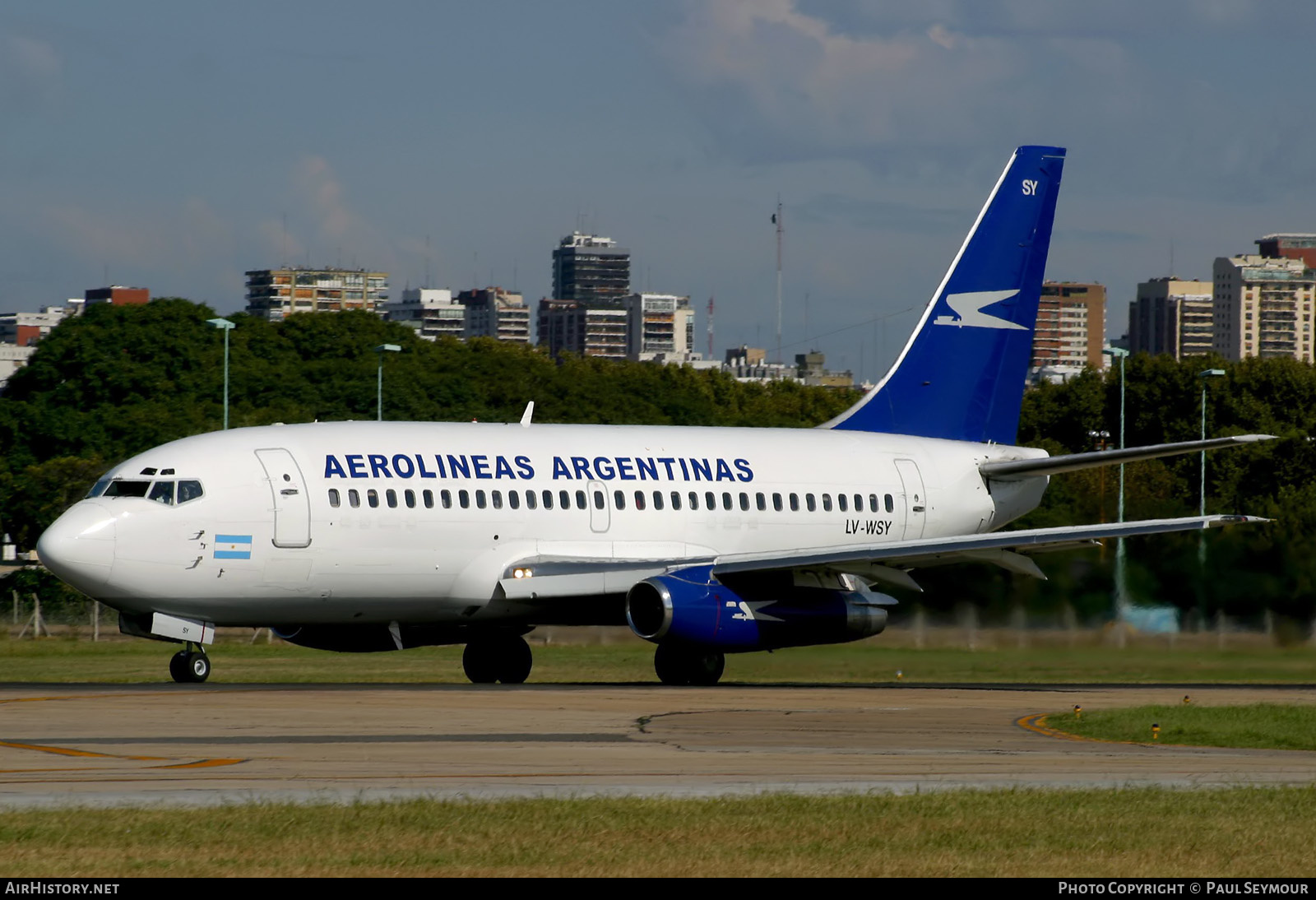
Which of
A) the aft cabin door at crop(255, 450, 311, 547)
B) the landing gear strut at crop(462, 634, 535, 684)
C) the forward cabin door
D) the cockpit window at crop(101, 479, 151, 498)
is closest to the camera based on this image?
the cockpit window at crop(101, 479, 151, 498)

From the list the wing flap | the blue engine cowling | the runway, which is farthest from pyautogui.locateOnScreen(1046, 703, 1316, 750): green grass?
the blue engine cowling

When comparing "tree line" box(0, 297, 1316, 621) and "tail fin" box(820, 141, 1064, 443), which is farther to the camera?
"tail fin" box(820, 141, 1064, 443)

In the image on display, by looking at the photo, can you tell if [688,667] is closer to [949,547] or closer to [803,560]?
[803,560]

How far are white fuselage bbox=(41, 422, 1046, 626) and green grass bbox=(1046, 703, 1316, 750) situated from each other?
10293 millimetres

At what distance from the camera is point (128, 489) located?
30922 millimetres

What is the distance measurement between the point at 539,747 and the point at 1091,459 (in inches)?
687

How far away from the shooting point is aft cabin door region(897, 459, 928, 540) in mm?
39656

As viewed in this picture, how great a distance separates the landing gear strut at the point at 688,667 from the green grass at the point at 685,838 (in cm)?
A: 1739

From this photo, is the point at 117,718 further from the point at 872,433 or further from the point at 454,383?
the point at 454,383

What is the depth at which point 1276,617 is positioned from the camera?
1490 inches

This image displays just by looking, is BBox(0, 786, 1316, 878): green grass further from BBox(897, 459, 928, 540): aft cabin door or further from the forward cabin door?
BBox(897, 459, 928, 540): aft cabin door

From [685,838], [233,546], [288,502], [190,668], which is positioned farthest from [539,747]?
[190,668]

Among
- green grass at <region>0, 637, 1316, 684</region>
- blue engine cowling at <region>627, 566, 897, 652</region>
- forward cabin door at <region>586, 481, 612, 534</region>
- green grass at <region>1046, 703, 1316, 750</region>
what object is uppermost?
forward cabin door at <region>586, 481, 612, 534</region>

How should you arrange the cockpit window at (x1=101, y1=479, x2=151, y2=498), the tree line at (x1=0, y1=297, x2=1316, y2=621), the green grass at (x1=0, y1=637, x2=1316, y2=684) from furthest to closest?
the tree line at (x1=0, y1=297, x2=1316, y2=621)
the green grass at (x1=0, y1=637, x2=1316, y2=684)
the cockpit window at (x1=101, y1=479, x2=151, y2=498)
